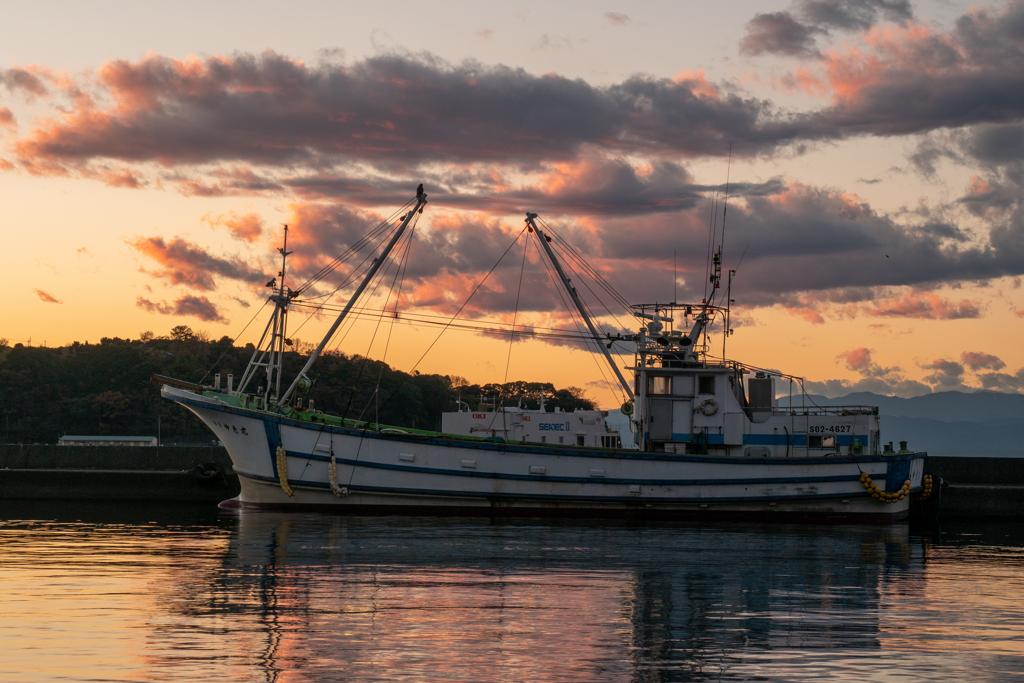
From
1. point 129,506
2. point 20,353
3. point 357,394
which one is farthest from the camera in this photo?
point 20,353

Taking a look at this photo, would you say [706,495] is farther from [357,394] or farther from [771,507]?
[357,394]

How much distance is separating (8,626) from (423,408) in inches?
4769

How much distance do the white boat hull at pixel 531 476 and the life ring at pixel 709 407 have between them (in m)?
1.93

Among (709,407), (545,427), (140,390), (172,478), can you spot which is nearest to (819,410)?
(709,407)

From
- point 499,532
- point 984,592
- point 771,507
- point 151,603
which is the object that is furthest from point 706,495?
point 151,603

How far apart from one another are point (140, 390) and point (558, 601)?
114931 millimetres

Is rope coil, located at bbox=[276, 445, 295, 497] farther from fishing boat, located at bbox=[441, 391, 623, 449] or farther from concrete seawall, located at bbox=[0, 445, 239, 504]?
concrete seawall, located at bbox=[0, 445, 239, 504]

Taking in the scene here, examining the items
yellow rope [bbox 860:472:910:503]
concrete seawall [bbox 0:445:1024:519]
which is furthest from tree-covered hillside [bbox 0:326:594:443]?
yellow rope [bbox 860:472:910:503]

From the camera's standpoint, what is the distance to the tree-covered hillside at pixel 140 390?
116 m

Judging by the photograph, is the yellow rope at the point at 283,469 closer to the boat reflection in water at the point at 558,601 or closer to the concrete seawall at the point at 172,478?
the boat reflection in water at the point at 558,601

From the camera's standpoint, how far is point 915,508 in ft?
126

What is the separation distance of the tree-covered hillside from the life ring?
73.0 m

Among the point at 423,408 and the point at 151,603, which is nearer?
the point at 151,603

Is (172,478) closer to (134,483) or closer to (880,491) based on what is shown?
(134,483)
